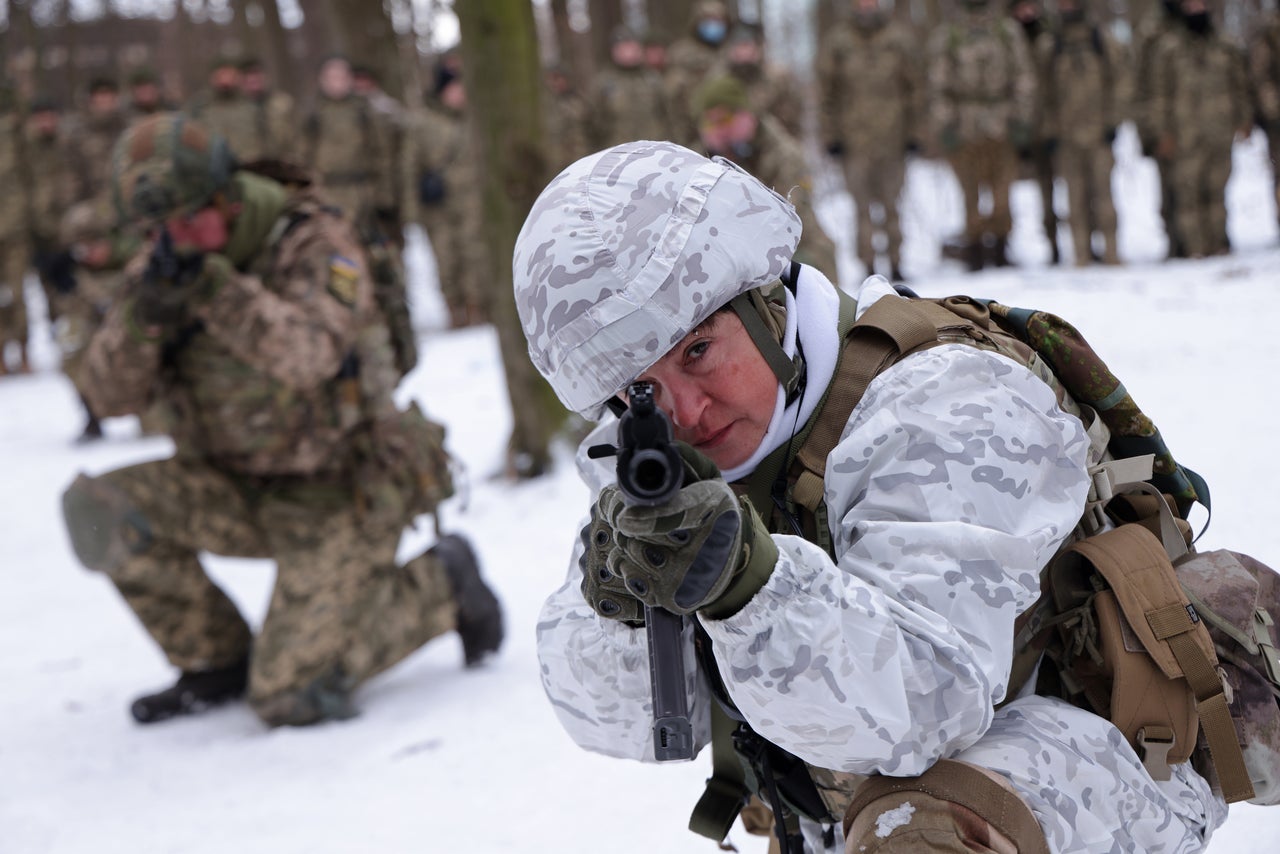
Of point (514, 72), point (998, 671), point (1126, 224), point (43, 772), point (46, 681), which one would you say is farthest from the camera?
point (1126, 224)

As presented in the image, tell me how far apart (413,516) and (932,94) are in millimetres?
6513

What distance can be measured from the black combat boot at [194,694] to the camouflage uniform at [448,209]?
636 centimetres

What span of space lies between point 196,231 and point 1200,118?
733 cm

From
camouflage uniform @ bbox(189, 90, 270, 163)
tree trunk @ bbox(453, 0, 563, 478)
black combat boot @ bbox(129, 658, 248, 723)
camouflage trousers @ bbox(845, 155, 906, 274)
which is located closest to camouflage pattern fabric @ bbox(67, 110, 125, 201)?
camouflage uniform @ bbox(189, 90, 270, 163)

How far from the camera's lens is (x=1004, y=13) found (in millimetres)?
9391

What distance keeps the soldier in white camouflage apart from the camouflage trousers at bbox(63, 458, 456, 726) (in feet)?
6.49

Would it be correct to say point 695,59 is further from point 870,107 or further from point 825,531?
point 825,531

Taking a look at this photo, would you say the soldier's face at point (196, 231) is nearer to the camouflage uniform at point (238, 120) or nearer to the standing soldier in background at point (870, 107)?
the standing soldier in background at point (870, 107)

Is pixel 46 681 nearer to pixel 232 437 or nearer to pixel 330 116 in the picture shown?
pixel 232 437

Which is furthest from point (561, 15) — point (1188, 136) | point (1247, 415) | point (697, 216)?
point (697, 216)

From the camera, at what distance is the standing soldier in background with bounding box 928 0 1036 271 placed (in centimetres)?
864

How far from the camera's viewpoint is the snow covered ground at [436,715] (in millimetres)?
2760

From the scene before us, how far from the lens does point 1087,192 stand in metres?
8.55

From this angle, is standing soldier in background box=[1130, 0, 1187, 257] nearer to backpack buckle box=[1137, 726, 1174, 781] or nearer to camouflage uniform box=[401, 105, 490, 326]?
camouflage uniform box=[401, 105, 490, 326]
